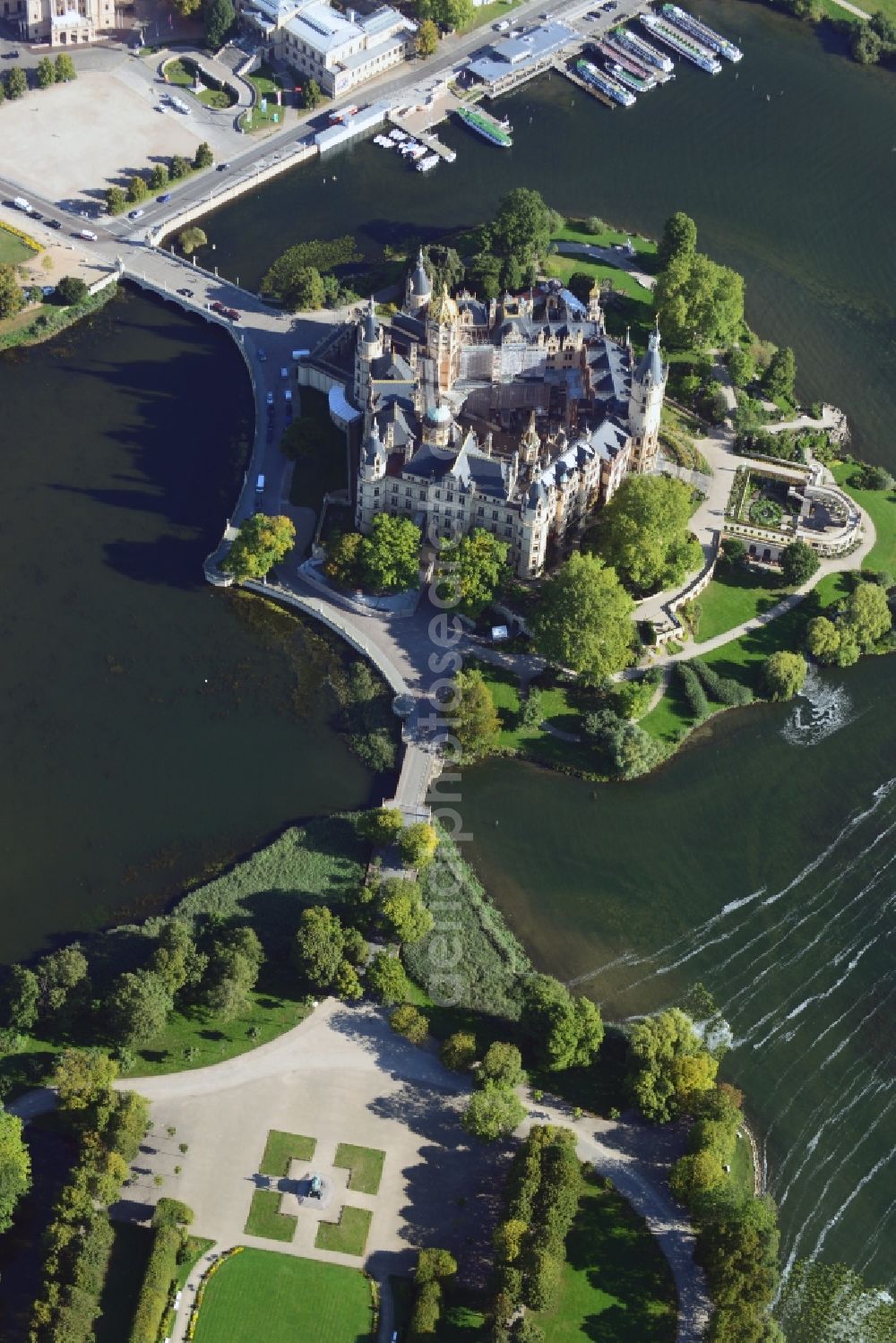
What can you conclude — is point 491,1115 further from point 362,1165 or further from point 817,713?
point 817,713

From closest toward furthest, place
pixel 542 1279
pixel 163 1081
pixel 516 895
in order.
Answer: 1. pixel 542 1279
2. pixel 163 1081
3. pixel 516 895

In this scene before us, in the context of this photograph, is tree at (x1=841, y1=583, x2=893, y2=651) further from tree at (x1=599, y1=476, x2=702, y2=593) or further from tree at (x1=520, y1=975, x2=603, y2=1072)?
tree at (x1=520, y1=975, x2=603, y2=1072)

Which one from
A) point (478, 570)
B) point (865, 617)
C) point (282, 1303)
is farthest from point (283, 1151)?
point (865, 617)

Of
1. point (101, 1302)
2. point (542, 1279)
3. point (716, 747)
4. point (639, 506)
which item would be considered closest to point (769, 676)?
point (716, 747)

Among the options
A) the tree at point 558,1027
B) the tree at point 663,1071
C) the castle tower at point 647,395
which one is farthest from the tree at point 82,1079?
the castle tower at point 647,395

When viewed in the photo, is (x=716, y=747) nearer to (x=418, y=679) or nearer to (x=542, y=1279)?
(x=418, y=679)

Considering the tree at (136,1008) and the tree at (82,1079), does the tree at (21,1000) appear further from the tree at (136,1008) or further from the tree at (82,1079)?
the tree at (136,1008)
